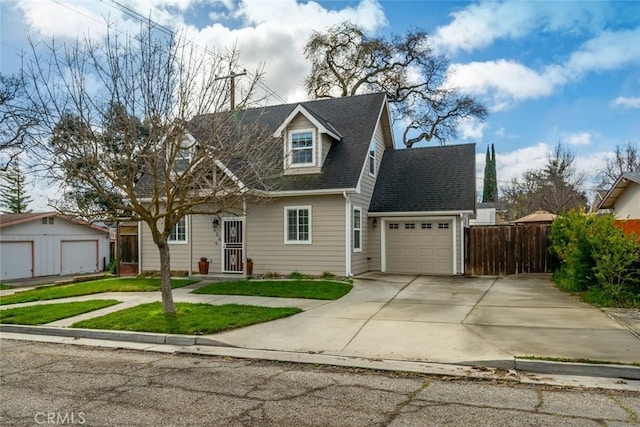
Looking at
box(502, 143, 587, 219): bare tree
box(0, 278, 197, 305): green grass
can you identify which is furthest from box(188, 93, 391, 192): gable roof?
box(502, 143, 587, 219): bare tree

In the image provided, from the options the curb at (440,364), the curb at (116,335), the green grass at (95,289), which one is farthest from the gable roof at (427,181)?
the curb at (116,335)

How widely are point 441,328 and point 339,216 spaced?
24.5 feet

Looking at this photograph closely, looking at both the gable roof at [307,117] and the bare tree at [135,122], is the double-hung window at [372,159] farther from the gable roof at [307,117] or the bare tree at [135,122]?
the bare tree at [135,122]

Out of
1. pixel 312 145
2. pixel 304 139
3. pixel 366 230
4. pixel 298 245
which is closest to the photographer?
pixel 298 245

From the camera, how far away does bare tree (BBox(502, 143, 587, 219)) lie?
116ft

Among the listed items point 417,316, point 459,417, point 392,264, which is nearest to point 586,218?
point 417,316

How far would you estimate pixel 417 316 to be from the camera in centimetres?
927

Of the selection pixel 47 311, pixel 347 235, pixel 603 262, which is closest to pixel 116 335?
pixel 47 311

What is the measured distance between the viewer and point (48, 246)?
1034 inches

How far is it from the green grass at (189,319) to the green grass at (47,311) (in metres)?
1.10

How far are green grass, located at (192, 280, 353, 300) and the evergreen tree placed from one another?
152 feet

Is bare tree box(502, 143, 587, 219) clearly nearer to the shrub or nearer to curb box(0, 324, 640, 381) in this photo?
the shrub

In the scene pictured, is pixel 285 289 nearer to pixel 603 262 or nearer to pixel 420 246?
pixel 420 246

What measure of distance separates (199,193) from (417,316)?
562 cm
